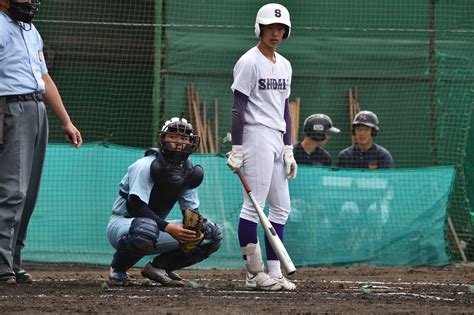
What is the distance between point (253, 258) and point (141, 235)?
90 centimetres

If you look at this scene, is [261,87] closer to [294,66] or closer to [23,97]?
[23,97]

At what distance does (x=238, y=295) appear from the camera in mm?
7297

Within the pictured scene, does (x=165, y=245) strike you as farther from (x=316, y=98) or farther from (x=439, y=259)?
(x=316, y=98)

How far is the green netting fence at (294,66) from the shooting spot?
13.3m

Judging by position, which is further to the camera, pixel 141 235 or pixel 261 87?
pixel 261 87

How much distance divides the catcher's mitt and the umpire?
1.21 metres

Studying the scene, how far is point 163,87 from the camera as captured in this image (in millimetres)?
13312

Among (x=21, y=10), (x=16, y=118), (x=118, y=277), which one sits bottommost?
(x=118, y=277)

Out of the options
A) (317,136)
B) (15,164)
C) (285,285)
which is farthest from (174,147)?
(317,136)

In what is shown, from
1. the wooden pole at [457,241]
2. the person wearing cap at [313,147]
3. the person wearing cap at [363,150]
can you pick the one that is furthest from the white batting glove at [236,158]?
the wooden pole at [457,241]

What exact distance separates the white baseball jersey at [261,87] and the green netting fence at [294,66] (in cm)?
504

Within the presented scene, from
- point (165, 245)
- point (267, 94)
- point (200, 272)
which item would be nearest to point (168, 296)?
point (165, 245)

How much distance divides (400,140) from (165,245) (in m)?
6.39

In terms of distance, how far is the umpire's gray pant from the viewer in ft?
25.6
